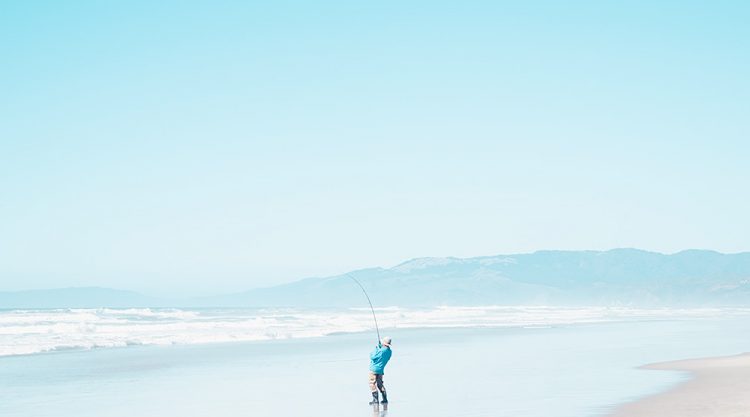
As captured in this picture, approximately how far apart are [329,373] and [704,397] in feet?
24.6

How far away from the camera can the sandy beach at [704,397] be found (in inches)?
522

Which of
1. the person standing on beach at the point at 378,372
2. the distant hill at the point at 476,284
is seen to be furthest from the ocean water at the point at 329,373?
the distant hill at the point at 476,284

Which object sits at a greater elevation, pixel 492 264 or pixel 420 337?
pixel 492 264

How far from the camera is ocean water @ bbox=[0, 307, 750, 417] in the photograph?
48.9 ft

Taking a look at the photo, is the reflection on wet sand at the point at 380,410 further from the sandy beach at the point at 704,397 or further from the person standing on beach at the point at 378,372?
the sandy beach at the point at 704,397

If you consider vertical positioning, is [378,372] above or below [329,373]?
above

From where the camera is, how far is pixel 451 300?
14650cm

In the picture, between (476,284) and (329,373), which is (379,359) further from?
(476,284)

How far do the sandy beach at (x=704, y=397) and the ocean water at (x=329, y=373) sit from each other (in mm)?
443

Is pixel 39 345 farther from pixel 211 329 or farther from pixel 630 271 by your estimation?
pixel 630 271

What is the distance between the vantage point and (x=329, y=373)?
19.9 meters

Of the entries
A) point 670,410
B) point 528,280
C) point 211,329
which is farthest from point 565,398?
point 528,280

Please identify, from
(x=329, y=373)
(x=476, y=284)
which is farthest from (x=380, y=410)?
(x=476, y=284)

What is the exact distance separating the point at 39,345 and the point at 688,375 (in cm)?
1795
